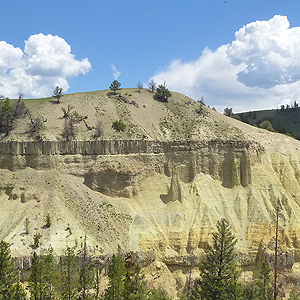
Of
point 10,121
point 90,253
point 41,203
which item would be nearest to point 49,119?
point 10,121

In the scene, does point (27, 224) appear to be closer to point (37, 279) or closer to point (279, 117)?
point (37, 279)

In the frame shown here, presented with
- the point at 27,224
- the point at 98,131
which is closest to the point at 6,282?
the point at 27,224

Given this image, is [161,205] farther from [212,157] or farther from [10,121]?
[10,121]

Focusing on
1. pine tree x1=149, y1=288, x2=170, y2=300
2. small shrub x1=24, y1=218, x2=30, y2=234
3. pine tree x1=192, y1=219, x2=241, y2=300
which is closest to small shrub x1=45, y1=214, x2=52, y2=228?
small shrub x1=24, y1=218, x2=30, y2=234

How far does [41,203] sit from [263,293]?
2761cm

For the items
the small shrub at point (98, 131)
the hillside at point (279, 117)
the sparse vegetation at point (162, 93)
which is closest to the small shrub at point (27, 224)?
the small shrub at point (98, 131)

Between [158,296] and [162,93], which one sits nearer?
[158,296]

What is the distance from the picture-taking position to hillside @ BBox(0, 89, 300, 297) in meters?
41.5

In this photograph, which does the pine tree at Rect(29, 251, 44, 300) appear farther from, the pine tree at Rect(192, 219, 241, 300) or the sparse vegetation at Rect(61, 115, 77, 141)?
the sparse vegetation at Rect(61, 115, 77, 141)

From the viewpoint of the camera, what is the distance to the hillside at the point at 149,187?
41.5 m

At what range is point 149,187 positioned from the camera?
48.8 meters

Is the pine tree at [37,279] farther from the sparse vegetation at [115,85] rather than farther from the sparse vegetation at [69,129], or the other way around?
the sparse vegetation at [115,85]

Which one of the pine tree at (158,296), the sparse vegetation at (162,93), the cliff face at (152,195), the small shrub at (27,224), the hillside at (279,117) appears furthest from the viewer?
the hillside at (279,117)

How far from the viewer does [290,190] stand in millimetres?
52562
